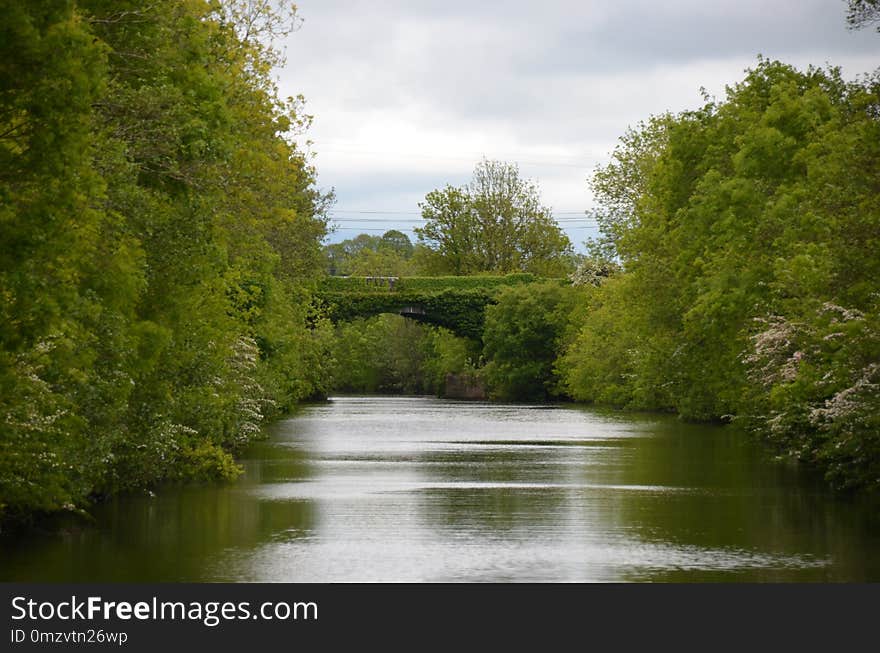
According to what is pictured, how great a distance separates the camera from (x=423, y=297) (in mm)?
87875

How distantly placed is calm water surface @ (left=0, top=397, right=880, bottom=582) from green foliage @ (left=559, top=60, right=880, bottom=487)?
6.37 feet

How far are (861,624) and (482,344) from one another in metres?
77.5

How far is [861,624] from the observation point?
13656 mm

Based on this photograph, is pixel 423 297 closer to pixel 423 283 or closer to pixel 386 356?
pixel 423 283

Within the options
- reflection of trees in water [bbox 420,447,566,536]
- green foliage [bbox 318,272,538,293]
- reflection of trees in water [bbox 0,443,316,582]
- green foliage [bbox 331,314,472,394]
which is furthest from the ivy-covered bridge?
reflection of trees in water [bbox 0,443,316,582]

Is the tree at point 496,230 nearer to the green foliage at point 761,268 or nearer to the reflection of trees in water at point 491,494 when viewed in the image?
the green foliage at point 761,268

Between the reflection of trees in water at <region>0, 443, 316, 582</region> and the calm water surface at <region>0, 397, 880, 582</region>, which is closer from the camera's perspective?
the reflection of trees in water at <region>0, 443, 316, 582</region>

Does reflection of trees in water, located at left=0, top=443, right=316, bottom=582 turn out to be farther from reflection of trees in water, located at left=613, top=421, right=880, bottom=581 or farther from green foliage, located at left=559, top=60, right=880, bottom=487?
green foliage, located at left=559, top=60, right=880, bottom=487

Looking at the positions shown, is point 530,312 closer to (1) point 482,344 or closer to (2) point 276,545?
(1) point 482,344

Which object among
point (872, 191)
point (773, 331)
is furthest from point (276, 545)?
point (773, 331)

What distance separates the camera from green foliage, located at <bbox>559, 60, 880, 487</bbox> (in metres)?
25.7

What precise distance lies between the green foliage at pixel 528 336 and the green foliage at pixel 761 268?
10.8 meters

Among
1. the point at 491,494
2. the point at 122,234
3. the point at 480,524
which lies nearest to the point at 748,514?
the point at 480,524

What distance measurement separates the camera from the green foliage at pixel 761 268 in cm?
2566
